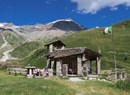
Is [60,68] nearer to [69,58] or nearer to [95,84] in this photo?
[69,58]

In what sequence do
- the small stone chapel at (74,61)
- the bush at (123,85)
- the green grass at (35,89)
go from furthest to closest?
the small stone chapel at (74,61) < the bush at (123,85) < the green grass at (35,89)

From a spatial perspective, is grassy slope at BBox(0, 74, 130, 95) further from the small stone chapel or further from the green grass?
the small stone chapel

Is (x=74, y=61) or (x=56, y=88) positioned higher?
(x=74, y=61)

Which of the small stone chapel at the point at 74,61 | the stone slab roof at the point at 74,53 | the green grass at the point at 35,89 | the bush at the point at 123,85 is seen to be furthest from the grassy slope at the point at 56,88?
the stone slab roof at the point at 74,53

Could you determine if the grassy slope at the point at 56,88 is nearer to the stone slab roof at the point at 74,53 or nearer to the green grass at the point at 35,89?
the green grass at the point at 35,89

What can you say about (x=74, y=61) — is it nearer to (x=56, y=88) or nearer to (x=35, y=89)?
→ (x=56, y=88)

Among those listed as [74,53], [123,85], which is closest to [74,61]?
[74,53]

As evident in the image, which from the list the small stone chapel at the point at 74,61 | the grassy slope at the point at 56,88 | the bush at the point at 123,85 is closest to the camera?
the grassy slope at the point at 56,88

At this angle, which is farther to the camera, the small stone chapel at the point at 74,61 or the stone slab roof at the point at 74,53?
the stone slab roof at the point at 74,53

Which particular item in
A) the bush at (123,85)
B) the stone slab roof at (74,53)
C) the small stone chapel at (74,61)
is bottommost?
the bush at (123,85)

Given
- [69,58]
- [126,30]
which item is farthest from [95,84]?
[126,30]

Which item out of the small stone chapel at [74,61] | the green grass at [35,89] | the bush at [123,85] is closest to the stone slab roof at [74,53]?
the small stone chapel at [74,61]

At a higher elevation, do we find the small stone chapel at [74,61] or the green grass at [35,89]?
the small stone chapel at [74,61]

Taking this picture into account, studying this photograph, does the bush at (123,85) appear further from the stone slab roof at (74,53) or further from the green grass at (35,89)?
the stone slab roof at (74,53)
